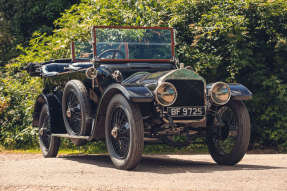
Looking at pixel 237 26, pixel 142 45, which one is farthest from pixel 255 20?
pixel 142 45

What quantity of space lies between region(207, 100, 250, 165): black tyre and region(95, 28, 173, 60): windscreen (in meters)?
1.55

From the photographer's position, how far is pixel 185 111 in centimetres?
611

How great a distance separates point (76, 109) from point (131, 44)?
1.34m

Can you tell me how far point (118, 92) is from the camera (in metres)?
6.25

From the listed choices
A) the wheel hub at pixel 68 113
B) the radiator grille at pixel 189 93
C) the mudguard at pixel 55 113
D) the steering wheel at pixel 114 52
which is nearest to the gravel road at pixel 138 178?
the radiator grille at pixel 189 93

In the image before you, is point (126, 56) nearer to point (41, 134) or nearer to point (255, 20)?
point (41, 134)

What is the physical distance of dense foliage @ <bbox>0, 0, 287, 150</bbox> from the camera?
10.2 metres

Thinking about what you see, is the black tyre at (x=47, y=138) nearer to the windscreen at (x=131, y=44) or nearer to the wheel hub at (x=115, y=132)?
the windscreen at (x=131, y=44)

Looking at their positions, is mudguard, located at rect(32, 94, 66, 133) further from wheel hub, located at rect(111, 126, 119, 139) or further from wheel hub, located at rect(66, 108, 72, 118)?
wheel hub, located at rect(111, 126, 119, 139)

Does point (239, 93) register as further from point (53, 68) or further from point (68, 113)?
point (53, 68)

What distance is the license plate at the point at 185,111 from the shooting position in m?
6.01

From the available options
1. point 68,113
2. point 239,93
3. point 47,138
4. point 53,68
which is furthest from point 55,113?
point 239,93

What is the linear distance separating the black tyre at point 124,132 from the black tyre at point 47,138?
80.9 inches

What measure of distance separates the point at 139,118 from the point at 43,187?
1542mm
